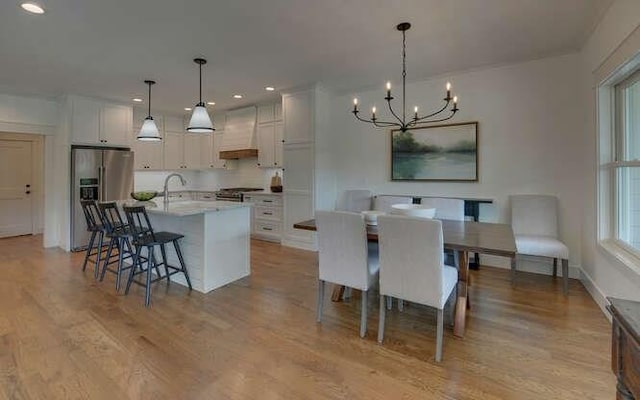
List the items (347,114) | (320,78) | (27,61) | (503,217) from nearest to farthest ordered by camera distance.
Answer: (27,61) → (503,217) → (320,78) → (347,114)

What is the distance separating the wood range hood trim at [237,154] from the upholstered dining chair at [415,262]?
4.33m

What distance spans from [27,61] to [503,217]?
5928 millimetres

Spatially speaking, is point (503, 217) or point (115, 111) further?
point (115, 111)

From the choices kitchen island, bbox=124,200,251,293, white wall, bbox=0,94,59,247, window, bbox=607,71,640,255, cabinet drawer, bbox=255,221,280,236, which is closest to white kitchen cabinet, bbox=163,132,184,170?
white wall, bbox=0,94,59,247

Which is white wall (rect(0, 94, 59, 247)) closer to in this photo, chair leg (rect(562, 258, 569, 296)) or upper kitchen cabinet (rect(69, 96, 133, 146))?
upper kitchen cabinet (rect(69, 96, 133, 146))

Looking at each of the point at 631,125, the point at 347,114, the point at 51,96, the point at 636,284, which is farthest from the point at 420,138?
the point at 51,96

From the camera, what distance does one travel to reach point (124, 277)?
379cm

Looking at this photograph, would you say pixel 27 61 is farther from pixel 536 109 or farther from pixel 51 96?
pixel 536 109

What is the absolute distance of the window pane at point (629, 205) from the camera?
2.63 m

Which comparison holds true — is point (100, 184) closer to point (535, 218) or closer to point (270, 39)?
point (270, 39)

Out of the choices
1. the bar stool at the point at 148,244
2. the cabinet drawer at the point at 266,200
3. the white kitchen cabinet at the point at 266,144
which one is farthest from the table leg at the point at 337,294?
the white kitchen cabinet at the point at 266,144

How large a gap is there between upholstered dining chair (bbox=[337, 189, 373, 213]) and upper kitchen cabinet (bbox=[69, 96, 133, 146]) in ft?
13.4

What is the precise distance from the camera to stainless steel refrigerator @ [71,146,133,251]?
17.0 ft

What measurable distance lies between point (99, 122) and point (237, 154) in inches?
90.3
